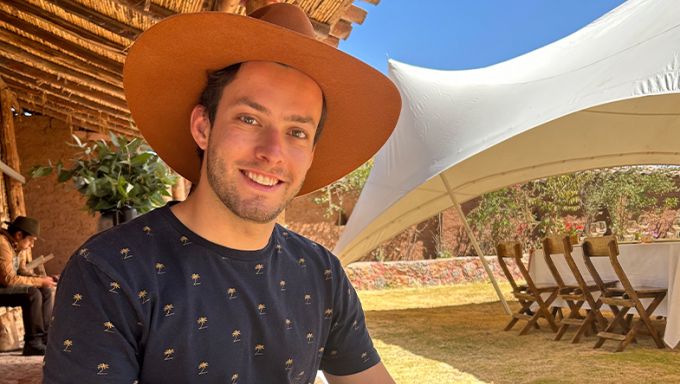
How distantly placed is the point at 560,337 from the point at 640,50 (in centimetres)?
225

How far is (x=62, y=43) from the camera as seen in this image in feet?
15.9

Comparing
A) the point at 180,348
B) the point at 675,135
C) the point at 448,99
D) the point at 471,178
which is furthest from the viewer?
the point at 471,178

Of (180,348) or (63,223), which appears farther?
(63,223)

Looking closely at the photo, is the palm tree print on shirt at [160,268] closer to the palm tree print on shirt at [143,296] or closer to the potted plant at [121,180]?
the palm tree print on shirt at [143,296]

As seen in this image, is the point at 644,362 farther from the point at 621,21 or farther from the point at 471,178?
the point at 471,178

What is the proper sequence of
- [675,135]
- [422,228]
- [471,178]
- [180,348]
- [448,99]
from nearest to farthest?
1. [180,348]
2. [448,99]
3. [675,135]
4. [471,178]
5. [422,228]

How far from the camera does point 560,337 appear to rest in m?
4.87

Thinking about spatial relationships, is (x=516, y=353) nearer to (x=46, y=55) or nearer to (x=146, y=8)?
(x=146, y=8)

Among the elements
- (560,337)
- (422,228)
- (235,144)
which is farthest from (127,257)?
(422,228)

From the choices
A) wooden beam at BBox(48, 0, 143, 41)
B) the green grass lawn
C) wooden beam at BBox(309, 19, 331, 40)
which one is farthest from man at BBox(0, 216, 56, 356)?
wooden beam at BBox(309, 19, 331, 40)

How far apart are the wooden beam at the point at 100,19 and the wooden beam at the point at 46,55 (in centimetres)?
110

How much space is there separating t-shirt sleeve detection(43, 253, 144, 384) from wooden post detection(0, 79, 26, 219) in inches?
235

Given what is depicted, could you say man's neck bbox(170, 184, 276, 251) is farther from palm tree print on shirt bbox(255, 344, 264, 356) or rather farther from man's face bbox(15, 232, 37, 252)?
man's face bbox(15, 232, 37, 252)

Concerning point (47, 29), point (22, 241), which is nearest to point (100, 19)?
point (47, 29)
